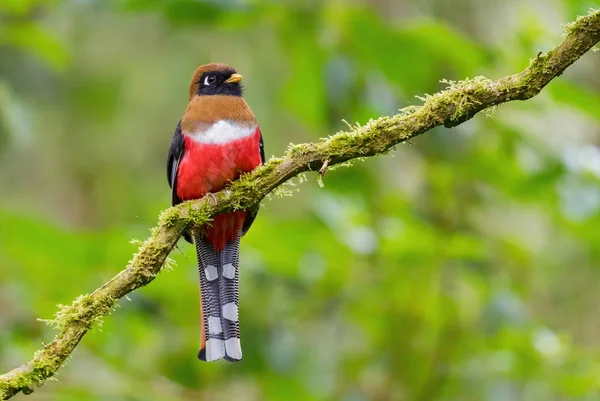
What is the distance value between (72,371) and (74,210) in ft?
17.1

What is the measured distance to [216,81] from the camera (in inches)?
177

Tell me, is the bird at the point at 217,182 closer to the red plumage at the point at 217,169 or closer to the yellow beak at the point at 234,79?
the red plumage at the point at 217,169

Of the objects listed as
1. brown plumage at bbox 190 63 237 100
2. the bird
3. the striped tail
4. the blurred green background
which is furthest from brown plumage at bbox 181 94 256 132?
the blurred green background

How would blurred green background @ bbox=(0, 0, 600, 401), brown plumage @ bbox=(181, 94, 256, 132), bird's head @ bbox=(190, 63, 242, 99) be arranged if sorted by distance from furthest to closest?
blurred green background @ bbox=(0, 0, 600, 401), bird's head @ bbox=(190, 63, 242, 99), brown plumage @ bbox=(181, 94, 256, 132)

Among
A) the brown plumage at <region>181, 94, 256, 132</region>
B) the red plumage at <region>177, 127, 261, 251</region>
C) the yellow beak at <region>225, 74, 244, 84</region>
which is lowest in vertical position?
the red plumage at <region>177, 127, 261, 251</region>

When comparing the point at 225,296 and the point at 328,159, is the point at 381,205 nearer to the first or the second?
the point at 225,296

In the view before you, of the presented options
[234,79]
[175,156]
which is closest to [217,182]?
[175,156]

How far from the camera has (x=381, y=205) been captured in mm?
4984

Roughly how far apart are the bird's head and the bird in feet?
0.42

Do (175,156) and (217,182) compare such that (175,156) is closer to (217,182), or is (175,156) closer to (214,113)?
(214,113)

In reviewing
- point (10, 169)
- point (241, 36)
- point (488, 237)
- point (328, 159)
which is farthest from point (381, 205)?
point (10, 169)

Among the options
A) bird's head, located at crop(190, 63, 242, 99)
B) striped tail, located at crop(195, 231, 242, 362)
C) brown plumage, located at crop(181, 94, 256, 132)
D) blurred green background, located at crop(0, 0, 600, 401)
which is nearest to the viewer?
striped tail, located at crop(195, 231, 242, 362)

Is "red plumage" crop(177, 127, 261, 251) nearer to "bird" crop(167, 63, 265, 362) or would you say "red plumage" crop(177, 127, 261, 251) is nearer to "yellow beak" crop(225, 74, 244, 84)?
"bird" crop(167, 63, 265, 362)

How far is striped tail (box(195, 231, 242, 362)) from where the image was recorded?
3.71 meters
